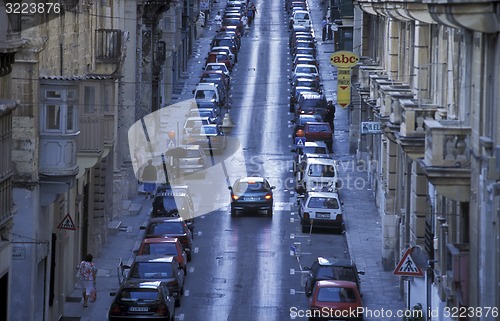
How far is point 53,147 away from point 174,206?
17.1 meters

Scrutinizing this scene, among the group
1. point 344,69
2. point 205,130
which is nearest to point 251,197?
point 344,69

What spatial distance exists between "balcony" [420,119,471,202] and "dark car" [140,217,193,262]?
19.6 metres

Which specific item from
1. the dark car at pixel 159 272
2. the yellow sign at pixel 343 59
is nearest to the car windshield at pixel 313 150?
the yellow sign at pixel 343 59

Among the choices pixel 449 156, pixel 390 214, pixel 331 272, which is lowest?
pixel 331 272

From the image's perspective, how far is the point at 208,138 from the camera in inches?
2753

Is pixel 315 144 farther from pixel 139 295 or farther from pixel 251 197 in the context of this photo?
pixel 139 295

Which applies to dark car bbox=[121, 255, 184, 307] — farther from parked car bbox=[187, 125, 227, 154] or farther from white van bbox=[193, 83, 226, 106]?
white van bbox=[193, 83, 226, 106]

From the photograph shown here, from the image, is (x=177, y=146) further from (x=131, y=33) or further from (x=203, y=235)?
(x=203, y=235)

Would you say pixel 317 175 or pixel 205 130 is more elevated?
pixel 205 130

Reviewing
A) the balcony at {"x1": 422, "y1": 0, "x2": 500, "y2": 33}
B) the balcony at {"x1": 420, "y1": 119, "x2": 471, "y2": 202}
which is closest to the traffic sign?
the balcony at {"x1": 420, "y1": 119, "x2": 471, "y2": 202}

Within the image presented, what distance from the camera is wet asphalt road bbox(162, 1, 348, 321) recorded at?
43.6 metres

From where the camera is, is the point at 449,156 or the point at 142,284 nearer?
the point at 449,156

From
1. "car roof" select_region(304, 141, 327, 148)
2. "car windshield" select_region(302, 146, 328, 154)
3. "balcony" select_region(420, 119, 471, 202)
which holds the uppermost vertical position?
"balcony" select_region(420, 119, 471, 202)

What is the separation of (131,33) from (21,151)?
25.6 metres
